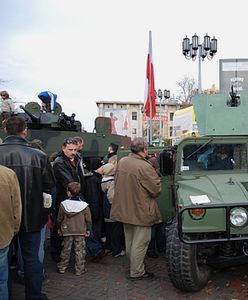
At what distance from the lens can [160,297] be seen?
4652 millimetres

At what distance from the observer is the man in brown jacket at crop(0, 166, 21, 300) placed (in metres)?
3.51

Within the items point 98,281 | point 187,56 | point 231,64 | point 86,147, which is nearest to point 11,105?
point 86,147

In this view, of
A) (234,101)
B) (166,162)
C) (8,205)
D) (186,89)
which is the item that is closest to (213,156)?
(166,162)

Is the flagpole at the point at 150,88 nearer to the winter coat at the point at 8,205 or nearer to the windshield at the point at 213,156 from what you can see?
the windshield at the point at 213,156

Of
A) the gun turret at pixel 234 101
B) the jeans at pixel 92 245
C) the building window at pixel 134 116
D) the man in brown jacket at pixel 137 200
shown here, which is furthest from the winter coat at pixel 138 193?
the building window at pixel 134 116

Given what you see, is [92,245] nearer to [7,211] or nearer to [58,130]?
[7,211]

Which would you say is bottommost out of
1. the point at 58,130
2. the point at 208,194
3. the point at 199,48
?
the point at 208,194

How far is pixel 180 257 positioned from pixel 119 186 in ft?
4.04

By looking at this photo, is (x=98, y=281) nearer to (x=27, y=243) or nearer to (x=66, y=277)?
(x=66, y=277)

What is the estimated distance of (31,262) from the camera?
13.5 feet

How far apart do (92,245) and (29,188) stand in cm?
226

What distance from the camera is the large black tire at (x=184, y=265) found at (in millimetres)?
4469

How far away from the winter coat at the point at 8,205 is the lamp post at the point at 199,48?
14.2 meters

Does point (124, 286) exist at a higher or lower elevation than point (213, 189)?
lower
